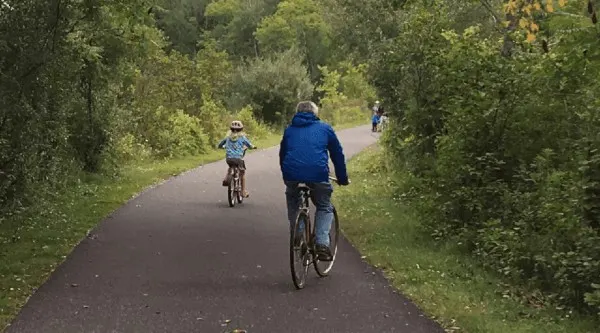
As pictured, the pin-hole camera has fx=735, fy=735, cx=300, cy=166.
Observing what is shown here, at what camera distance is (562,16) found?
367 inches

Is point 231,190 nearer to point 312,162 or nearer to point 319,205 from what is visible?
point 319,205

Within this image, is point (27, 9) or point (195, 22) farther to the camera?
point (195, 22)

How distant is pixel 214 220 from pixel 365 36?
1324 centimetres

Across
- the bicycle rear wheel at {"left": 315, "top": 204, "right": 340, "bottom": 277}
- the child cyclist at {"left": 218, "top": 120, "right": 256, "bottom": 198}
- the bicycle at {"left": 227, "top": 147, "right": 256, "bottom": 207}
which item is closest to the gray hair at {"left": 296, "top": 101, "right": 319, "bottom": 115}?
the bicycle rear wheel at {"left": 315, "top": 204, "right": 340, "bottom": 277}

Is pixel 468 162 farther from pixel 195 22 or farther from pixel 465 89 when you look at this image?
pixel 195 22

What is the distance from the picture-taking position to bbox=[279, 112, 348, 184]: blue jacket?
26.2 feet

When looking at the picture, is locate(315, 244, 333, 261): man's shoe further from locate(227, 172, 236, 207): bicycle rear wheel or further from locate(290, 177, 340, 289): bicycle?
locate(227, 172, 236, 207): bicycle rear wheel

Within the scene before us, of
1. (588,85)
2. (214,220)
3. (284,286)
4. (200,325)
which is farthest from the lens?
(214,220)

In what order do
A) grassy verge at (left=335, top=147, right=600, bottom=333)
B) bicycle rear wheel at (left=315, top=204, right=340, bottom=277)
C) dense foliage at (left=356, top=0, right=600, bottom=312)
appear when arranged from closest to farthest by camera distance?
grassy verge at (left=335, top=147, right=600, bottom=333)
dense foliage at (left=356, top=0, right=600, bottom=312)
bicycle rear wheel at (left=315, top=204, right=340, bottom=277)

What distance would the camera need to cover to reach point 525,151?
10.7 m

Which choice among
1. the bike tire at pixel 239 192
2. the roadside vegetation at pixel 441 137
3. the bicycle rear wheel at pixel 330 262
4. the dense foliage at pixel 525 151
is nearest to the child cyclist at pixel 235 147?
the bike tire at pixel 239 192

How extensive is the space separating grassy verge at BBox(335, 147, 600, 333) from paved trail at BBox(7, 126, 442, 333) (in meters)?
0.27

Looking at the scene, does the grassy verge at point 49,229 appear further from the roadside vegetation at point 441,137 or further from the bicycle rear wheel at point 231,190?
the bicycle rear wheel at point 231,190

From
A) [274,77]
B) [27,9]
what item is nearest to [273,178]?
[27,9]
